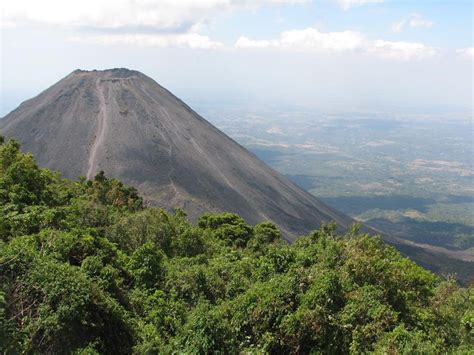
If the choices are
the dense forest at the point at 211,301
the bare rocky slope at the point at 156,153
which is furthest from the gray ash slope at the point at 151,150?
the dense forest at the point at 211,301

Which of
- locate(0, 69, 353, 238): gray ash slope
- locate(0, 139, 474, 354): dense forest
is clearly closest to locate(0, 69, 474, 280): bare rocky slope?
locate(0, 69, 353, 238): gray ash slope

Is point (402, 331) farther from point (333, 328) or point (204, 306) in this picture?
point (204, 306)

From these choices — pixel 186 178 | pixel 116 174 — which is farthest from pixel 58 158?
pixel 186 178

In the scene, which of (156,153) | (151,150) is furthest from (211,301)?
(151,150)

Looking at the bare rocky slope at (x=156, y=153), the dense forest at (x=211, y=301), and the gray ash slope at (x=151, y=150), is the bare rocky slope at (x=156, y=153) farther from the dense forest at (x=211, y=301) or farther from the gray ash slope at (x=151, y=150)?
the dense forest at (x=211, y=301)

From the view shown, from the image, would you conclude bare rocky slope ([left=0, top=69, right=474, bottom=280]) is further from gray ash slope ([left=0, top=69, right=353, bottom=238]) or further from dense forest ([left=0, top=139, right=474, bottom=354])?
dense forest ([left=0, top=139, right=474, bottom=354])

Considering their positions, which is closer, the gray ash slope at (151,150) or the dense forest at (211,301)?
the dense forest at (211,301)

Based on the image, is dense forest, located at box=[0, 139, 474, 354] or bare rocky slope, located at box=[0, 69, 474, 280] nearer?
dense forest, located at box=[0, 139, 474, 354]
